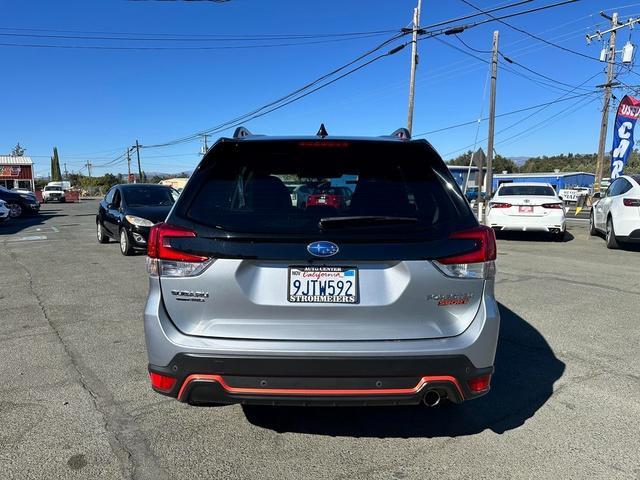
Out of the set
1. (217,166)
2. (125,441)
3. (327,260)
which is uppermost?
(217,166)

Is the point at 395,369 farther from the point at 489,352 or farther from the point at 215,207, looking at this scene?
the point at 215,207

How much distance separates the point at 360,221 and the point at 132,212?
912 centimetres

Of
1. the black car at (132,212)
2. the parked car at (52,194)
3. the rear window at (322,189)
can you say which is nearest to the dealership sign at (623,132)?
the black car at (132,212)

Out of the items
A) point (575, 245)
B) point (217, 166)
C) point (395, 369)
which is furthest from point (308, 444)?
point (575, 245)

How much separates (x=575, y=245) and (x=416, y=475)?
11319 mm

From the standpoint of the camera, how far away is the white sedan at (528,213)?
500 inches

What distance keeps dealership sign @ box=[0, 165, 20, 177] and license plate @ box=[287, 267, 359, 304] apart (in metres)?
66.6

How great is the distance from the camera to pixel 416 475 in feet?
8.95

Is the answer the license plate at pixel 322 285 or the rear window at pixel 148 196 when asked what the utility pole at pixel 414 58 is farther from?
the license plate at pixel 322 285

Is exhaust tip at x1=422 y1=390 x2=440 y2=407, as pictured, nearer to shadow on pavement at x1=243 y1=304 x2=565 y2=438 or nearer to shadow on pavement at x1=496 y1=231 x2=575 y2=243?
shadow on pavement at x1=243 y1=304 x2=565 y2=438

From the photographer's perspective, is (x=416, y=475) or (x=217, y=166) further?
(x=217, y=166)

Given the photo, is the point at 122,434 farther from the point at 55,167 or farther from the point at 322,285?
the point at 55,167

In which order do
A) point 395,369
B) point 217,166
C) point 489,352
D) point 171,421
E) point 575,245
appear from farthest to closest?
1. point 575,245
2. point 171,421
3. point 217,166
4. point 489,352
5. point 395,369

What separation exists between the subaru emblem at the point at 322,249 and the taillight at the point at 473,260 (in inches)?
21.0
